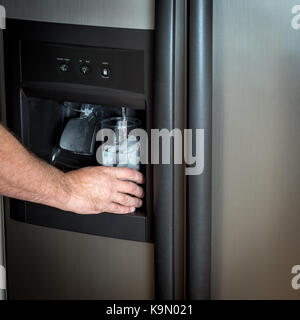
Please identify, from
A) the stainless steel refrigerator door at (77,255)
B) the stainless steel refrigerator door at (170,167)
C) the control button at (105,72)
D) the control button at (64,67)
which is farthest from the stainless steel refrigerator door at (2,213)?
the stainless steel refrigerator door at (170,167)

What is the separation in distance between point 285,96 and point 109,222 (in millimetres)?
504

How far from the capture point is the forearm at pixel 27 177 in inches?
58.4

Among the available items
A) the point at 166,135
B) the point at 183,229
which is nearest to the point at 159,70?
the point at 166,135

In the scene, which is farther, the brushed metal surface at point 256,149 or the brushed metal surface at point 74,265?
the brushed metal surface at point 74,265

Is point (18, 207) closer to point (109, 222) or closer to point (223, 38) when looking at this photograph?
point (109, 222)

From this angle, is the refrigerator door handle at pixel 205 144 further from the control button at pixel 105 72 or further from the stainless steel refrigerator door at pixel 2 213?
the stainless steel refrigerator door at pixel 2 213

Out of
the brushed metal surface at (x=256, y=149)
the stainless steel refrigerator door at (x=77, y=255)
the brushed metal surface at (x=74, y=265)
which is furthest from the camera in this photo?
the brushed metal surface at (x=74, y=265)

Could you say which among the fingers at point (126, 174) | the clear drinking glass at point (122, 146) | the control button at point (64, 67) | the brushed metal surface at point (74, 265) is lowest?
the brushed metal surface at point (74, 265)

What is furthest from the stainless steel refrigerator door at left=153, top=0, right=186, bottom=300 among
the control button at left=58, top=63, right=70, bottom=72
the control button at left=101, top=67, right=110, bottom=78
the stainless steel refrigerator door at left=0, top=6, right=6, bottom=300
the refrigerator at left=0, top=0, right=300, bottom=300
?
the stainless steel refrigerator door at left=0, top=6, right=6, bottom=300

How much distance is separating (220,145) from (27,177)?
1.37ft

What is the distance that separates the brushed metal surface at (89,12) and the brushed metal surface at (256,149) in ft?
0.52

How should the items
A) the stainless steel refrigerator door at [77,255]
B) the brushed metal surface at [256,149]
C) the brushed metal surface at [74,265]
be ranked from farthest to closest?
the brushed metal surface at [74,265] < the stainless steel refrigerator door at [77,255] < the brushed metal surface at [256,149]

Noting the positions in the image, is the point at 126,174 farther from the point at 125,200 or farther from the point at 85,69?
the point at 85,69

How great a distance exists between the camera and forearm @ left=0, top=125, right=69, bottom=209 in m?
1.48
